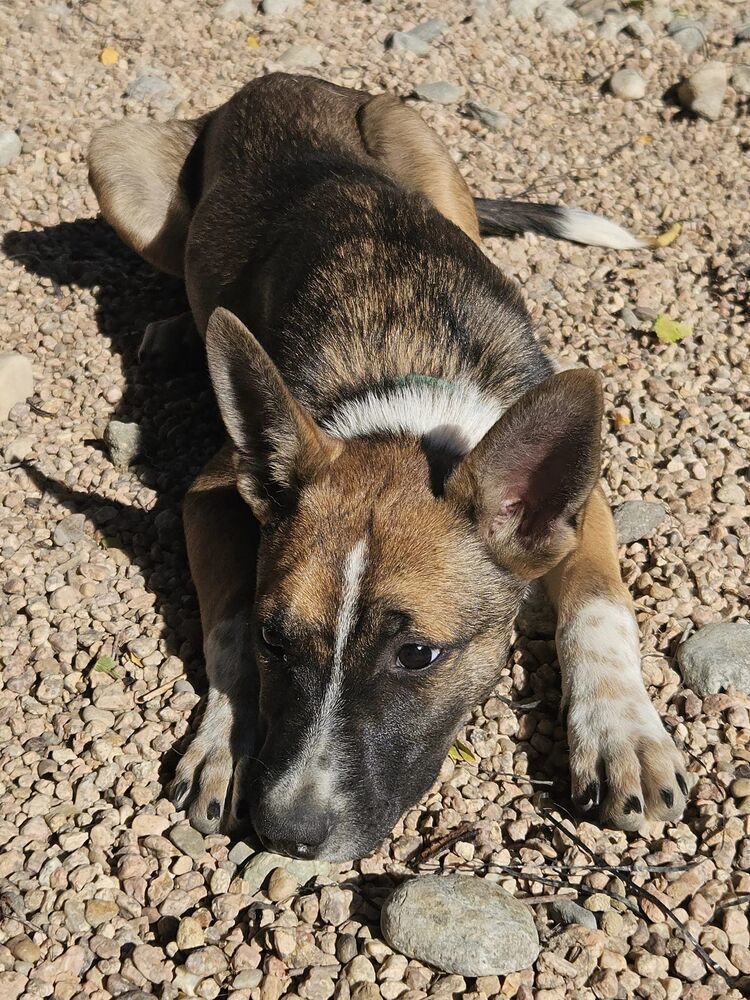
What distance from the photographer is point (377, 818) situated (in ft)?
11.4

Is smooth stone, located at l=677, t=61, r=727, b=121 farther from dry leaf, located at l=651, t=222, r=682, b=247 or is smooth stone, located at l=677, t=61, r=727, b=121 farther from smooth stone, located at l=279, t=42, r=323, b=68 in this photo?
smooth stone, located at l=279, t=42, r=323, b=68

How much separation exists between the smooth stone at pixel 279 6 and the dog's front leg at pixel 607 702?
6.05 metres

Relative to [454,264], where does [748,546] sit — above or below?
below

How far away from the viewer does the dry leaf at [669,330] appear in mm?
6102

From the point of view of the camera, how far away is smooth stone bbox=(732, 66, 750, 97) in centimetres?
810

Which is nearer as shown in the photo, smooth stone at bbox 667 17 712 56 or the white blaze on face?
the white blaze on face

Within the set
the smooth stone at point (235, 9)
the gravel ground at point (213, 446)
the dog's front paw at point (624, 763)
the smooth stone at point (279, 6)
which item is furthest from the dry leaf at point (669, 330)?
the smooth stone at point (235, 9)

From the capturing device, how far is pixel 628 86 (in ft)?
26.8

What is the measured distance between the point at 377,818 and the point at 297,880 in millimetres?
365

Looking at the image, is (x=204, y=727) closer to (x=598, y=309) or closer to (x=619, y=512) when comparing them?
(x=619, y=512)

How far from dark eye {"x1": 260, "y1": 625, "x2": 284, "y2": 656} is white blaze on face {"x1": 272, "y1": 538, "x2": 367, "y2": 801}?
0.22 meters

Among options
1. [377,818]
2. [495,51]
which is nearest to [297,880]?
[377,818]

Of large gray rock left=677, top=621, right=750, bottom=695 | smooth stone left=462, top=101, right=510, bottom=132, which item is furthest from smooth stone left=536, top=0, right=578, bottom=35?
large gray rock left=677, top=621, right=750, bottom=695

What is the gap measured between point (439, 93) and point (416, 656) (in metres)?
5.69
